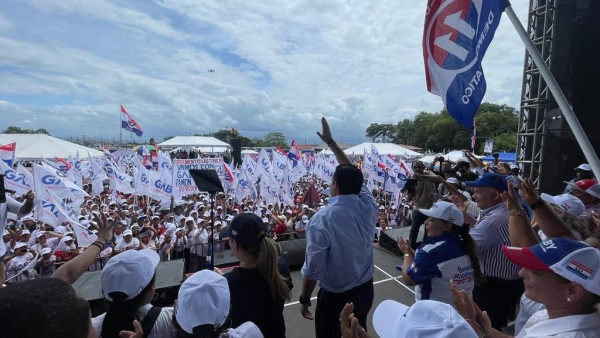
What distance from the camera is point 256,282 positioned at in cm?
214

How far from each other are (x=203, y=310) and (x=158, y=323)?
449 mm

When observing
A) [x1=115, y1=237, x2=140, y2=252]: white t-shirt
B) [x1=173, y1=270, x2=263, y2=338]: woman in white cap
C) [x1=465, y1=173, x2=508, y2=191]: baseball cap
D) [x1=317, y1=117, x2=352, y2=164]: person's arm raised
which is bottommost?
[x1=115, y1=237, x2=140, y2=252]: white t-shirt

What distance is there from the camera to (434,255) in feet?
8.07

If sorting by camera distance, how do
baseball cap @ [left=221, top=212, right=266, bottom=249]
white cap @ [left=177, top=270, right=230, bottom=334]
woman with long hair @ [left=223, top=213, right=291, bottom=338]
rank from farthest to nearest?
baseball cap @ [left=221, top=212, right=266, bottom=249]
woman with long hair @ [left=223, top=213, right=291, bottom=338]
white cap @ [left=177, top=270, right=230, bottom=334]

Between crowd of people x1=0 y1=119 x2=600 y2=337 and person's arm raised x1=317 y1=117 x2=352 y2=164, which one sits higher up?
person's arm raised x1=317 y1=117 x2=352 y2=164

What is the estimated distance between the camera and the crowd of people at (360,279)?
1306 mm

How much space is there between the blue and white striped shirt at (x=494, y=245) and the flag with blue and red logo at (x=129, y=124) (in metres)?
22.9

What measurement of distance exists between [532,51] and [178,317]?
3337 mm

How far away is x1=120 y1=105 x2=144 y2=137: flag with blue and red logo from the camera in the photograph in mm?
21781

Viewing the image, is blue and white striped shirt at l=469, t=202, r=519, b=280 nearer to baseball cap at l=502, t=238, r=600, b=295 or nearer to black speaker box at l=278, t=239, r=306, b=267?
baseball cap at l=502, t=238, r=600, b=295

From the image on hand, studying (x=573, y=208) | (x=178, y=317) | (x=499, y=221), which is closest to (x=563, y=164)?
(x=573, y=208)

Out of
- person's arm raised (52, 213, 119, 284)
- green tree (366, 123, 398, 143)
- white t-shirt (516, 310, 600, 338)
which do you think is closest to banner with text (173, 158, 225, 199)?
person's arm raised (52, 213, 119, 284)

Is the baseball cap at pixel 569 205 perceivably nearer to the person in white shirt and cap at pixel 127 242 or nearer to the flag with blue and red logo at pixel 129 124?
the person in white shirt and cap at pixel 127 242

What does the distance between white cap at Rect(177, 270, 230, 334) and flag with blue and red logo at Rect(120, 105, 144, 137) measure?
75.4 feet
